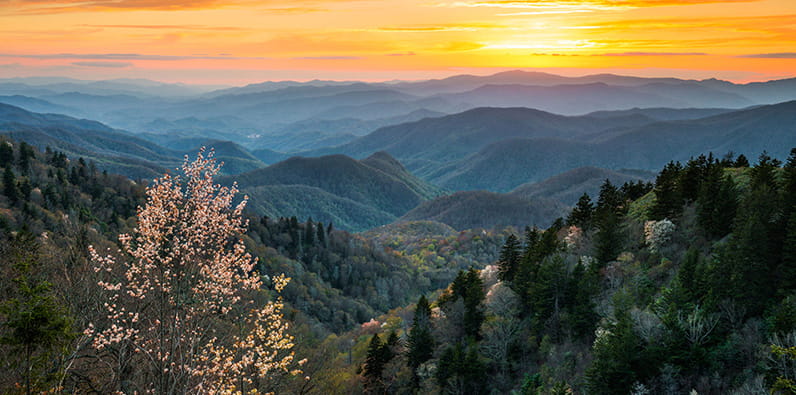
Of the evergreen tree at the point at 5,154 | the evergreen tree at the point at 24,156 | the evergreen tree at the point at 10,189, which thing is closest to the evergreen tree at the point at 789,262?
the evergreen tree at the point at 10,189

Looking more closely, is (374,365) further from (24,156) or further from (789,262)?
(24,156)

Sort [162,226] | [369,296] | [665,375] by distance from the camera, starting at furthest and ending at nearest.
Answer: [369,296] < [665,375] < [162,226]

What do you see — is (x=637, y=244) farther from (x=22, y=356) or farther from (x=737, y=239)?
(x=22, y=356)

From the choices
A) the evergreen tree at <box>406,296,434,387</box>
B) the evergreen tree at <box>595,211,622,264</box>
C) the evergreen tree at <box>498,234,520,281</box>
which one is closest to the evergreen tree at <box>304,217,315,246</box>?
the evergreen tree at <box>498,234,520,281</box>

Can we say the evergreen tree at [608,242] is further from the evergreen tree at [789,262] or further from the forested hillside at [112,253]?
the forested hillside at [112,253]

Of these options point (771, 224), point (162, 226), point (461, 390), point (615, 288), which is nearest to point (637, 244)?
point (615, 288)

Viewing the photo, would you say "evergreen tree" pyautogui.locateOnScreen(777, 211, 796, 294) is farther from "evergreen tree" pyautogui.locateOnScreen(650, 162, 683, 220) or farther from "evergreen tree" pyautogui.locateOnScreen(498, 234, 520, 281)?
"evergreen tree" pyautogui.locateOnScreen(498, 234, 520, 281)

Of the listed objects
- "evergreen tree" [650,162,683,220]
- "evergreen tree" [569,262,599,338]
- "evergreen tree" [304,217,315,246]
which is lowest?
"evergreen tree" [304,217,315,246]

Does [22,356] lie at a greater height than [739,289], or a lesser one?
greater
